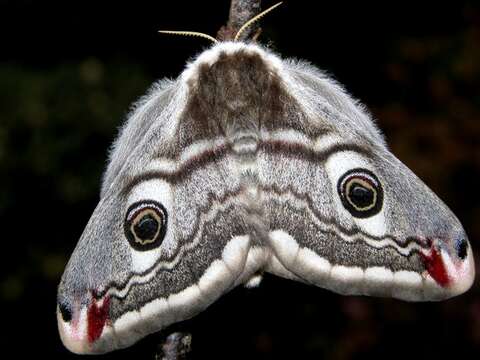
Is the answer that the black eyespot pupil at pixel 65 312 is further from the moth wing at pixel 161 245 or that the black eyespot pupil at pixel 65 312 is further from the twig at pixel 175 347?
the twig at pixel 175 347

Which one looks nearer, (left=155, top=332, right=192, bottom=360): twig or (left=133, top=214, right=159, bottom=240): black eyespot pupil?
(left=155, top=332, right=192, bottom=360): twig

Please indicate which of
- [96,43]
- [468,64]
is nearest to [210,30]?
[96,43]

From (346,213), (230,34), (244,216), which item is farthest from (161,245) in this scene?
(230,34)

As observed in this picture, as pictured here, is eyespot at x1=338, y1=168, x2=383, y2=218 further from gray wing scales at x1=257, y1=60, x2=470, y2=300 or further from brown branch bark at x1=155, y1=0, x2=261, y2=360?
brown branch bark at x1=155, y1=0, x2=261, y2=360

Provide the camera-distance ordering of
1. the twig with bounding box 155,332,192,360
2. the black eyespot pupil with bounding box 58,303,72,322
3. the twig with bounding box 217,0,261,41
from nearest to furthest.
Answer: the twig with bounding box 155,332,192,360, the black eyespot pupil with bounding box 58,303,72,322, the twig with bounding box 217,0,261,41

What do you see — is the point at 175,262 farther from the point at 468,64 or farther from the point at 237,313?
the point at 468,64

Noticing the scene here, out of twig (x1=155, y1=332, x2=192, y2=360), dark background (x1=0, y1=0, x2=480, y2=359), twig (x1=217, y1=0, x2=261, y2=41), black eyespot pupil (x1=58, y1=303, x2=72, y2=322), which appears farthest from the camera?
dark background (x1=0, y1=0, x2=480, y2=359)

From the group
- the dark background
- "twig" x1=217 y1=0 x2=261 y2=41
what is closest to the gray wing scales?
"twig" x1=217 y1=0 x2=261 y2=41
